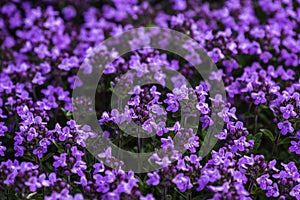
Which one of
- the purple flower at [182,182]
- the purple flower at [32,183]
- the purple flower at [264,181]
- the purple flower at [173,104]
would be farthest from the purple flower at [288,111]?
the purple flower at [32,183]

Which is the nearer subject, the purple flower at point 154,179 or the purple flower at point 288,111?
the purple flower at point 154,179

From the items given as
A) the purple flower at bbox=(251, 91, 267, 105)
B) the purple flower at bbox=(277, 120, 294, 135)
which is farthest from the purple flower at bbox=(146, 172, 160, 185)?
the purple flower at bbox=(251, 91, 267, 105)

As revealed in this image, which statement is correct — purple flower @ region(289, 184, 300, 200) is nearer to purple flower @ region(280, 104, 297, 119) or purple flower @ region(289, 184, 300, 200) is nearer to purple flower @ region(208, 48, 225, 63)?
purple flower @ region(280, 104, 297, 119)

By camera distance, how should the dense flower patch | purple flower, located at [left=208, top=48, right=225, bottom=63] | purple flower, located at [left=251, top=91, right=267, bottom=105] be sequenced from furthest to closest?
purple flower, located at [left=208, top=48, right=225, bottom=63] → purple flower, located at [left=251, top=91, right=267, bottom=105] → the dense flower patch

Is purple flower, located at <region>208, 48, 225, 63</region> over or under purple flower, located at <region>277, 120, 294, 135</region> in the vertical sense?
over

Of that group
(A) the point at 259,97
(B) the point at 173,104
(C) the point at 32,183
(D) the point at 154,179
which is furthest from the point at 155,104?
(C) the point at 32,183

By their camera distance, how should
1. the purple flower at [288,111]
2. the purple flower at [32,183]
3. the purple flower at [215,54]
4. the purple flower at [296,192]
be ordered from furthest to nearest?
the purple flower at [215,54] → the purple flower at [288,111] → the purple flower at [296,192] → the purple flower at [32,183]

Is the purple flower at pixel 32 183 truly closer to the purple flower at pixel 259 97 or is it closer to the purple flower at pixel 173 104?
the purple flower at pixel 173 104

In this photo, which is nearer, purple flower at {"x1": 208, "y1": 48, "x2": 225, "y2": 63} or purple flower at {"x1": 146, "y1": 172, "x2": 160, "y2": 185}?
purple flower at {"x1": 146, "y1": 172, "x2": 160, "y2": 185}
